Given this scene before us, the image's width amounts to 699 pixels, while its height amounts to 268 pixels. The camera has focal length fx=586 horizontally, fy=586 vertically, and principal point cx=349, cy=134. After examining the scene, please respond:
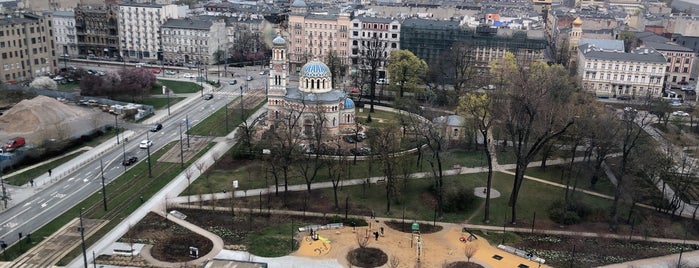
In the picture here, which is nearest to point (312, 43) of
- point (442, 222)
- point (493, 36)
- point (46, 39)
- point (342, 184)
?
point (493, 36)

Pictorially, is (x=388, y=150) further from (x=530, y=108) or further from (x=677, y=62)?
(x=677, y=62)

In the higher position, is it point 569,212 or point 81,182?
point 569,212

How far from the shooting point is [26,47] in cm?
11812

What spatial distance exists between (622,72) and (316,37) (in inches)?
2634

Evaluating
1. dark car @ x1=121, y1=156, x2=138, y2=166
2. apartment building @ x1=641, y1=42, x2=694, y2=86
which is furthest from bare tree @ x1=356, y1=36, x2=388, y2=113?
apartment building @ x1=641, y1=42, x2=694, y2=86

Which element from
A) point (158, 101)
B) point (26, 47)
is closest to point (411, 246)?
point (158, 101)

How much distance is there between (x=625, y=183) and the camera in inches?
2483

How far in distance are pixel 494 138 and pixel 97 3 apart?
13272cm

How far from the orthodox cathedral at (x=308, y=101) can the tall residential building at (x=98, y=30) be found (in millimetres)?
75304

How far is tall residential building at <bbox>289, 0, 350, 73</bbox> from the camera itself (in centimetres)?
13688

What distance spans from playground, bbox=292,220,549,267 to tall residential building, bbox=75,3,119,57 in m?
112

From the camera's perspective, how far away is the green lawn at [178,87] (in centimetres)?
11725

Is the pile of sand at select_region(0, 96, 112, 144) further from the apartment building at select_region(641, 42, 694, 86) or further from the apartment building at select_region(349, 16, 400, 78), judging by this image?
the apartment building at select_region(641, 42, 694, 86)

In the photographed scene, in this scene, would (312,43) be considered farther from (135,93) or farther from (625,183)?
(625,183)
